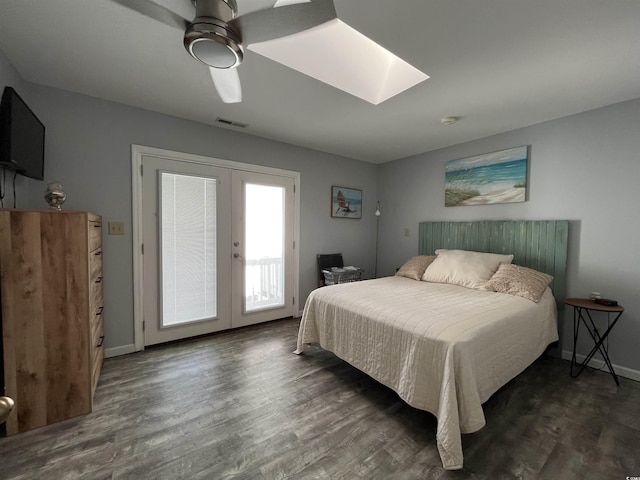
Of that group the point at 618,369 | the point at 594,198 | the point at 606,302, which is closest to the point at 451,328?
the point at 606,302

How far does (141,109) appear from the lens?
8.41 feet

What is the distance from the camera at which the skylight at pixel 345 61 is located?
6.03 feet

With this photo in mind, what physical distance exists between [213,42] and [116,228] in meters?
2.08

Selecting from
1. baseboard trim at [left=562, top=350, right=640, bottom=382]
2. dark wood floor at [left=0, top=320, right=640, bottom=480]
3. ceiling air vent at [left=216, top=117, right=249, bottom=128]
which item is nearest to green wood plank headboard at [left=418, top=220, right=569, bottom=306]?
baseboard trim at [left=562, top=350, right=640, bottom=382]

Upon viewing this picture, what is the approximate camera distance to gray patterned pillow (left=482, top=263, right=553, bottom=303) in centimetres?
227

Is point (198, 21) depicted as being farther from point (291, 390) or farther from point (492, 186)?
point (492, 186)

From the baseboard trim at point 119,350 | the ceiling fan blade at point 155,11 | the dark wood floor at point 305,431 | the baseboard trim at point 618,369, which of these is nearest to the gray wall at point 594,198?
the baseboard trim at point 618,369

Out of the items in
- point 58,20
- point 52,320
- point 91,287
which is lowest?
point 52,320

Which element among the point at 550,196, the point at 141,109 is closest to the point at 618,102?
the point at 550,196

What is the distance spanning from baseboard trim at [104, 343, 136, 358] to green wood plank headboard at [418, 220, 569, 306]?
12.3 ft

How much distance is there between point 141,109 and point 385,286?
3.01 m

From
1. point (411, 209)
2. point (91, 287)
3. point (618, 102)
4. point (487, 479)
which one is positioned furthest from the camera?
point (411, 209)

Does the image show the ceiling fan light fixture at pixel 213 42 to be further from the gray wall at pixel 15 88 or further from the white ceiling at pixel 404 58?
the gray wall at pixel 15 88

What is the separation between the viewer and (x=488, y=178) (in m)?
3.11
